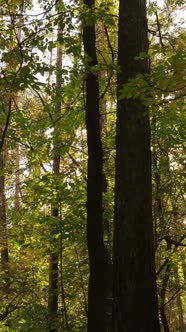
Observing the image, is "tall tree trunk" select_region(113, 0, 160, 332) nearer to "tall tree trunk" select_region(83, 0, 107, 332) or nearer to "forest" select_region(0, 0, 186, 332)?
"forest" select_region(0, 0, 186, 332)

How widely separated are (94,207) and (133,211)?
4.69ft

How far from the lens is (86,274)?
28.4 feet

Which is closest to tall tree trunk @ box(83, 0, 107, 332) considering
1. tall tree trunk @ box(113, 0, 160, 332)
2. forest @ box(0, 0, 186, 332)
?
forest @ box(0, 0, 186, 332)

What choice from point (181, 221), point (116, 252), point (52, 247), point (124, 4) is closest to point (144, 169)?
point (116, 252)

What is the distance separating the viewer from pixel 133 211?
387cm

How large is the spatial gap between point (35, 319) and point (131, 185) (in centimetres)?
531

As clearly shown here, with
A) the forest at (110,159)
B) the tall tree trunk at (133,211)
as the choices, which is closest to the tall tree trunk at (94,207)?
the forest at (110,159)

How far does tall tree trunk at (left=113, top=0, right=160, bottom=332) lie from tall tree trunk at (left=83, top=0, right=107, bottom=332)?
2.36ft

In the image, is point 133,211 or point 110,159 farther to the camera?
point 110,159

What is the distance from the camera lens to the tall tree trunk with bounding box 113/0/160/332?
3.63m

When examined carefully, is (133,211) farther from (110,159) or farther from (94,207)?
(110,159)

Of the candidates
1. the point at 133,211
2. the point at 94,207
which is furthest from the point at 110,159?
the point at 133,211

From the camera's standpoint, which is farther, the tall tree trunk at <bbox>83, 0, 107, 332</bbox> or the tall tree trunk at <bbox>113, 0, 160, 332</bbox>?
the tall tree trunk at <bbox>83, 0, 107, 332</bbox>

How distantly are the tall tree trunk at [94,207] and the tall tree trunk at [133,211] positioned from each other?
0.72 metres
